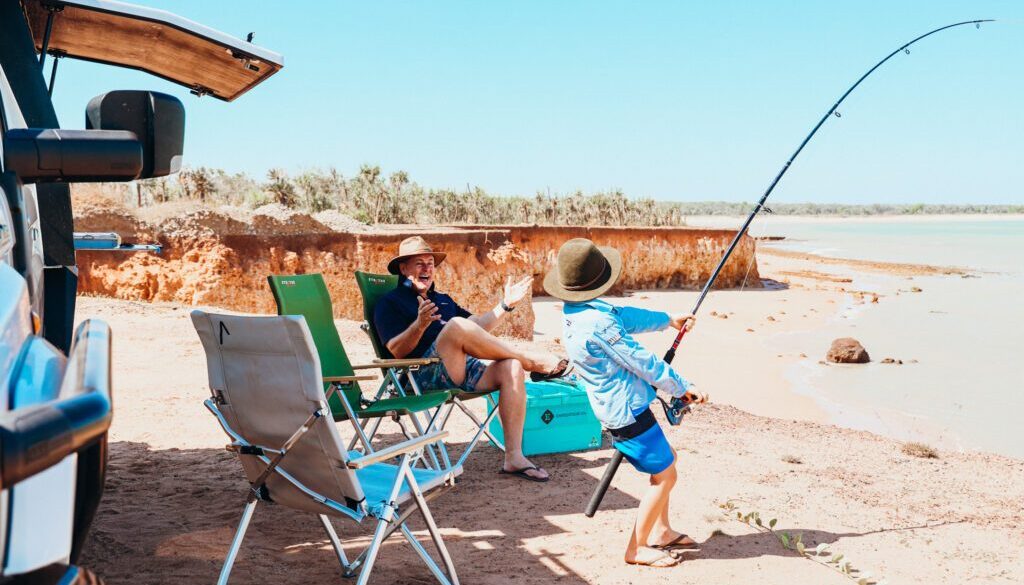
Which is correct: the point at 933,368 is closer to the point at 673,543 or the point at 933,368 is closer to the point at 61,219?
the point at 673,543

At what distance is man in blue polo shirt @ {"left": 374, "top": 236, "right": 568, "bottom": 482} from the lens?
5078 millimetres

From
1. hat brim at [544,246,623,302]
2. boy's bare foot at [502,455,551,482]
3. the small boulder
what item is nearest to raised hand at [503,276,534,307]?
boy's bare foot at [502,455,551,482]

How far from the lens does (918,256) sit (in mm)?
45156

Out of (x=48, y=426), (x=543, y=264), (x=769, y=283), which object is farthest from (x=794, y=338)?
(x=48, y=426)

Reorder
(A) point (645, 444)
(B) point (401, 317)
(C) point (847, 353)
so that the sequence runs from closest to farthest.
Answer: (A) point (645, 444), (B) point (401, 317), (C) point (847, 353)

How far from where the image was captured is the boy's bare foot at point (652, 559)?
12.7 feet

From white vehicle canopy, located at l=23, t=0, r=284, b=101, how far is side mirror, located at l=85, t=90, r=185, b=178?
1259mm

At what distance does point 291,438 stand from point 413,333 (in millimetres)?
2172

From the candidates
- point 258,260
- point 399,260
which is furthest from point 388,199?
point 399,260

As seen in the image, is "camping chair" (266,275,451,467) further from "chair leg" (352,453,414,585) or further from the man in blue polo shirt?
"chair leg" (352,453,414,585)

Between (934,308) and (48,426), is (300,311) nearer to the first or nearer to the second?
(48,426)

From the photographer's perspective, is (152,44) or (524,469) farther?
(524,469)

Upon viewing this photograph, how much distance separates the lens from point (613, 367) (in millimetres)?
3805

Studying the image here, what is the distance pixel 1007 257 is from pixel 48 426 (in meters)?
50.1
